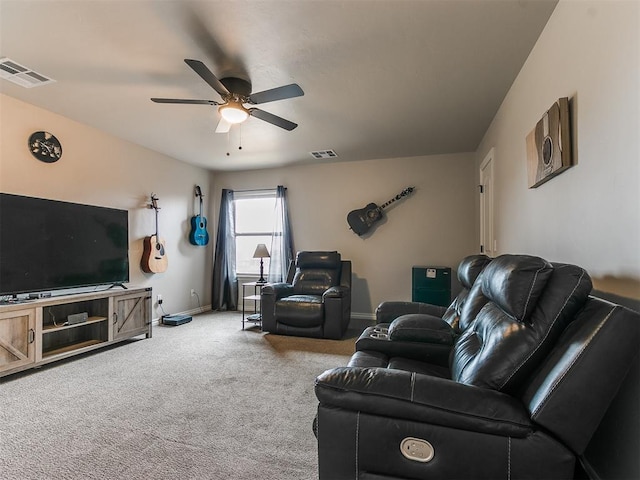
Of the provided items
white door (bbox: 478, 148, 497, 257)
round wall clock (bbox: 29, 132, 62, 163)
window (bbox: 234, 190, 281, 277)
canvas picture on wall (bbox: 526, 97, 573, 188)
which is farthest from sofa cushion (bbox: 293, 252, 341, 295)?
round wall clock (bbox: 29, 132, 62, 163)

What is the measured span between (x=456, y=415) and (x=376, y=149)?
409 centimetres

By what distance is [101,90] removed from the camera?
9.49 ft

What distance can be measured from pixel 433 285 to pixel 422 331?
2.62m

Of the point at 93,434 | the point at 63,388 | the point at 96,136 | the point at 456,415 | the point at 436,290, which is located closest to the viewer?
the point at 456,415

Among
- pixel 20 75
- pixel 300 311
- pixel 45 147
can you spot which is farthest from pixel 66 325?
pixel 300 311

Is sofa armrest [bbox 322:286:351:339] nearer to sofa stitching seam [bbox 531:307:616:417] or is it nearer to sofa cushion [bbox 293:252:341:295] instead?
sofa cushion [bbox 293:252:341:295]

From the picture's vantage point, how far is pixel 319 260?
4602mm

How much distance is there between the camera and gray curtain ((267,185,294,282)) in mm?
5539

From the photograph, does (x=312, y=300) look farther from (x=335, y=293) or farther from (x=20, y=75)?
(x=20, y=75)

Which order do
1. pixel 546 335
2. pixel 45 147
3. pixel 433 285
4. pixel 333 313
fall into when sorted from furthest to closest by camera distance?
pixel 433 285 < pixel 333 313 < pixel 45 147 < pixel 546 335

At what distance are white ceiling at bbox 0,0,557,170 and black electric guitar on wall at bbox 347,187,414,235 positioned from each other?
1.44m

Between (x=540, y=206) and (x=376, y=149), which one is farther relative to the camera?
(x=376, y=149)

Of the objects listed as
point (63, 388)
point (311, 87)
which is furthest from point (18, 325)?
point (311, 87)

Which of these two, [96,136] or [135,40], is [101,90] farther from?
[96,136]
